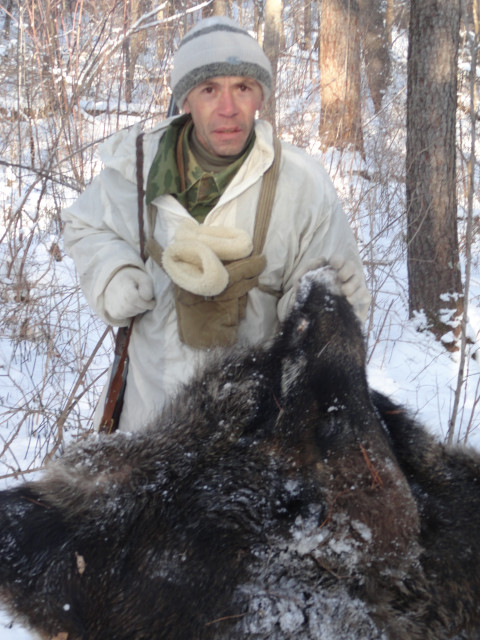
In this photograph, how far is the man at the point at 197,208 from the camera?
2264 millimetres

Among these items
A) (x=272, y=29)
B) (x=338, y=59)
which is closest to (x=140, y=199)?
(x=272, y=29)

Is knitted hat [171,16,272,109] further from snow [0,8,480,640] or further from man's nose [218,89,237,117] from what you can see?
snow [0,8,480,640]

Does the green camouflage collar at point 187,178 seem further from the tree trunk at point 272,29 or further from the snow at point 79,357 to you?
the tree trunk at point 272,29

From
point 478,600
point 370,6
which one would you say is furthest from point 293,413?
point 370,6

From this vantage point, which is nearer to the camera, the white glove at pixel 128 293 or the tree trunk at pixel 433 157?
the white glove at pixel 128 293

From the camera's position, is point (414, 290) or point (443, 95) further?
point (414, 290)

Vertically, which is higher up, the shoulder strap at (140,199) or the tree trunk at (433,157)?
the tree trunk at (433,157)

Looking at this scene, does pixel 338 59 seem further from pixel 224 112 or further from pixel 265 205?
pixel 265 205

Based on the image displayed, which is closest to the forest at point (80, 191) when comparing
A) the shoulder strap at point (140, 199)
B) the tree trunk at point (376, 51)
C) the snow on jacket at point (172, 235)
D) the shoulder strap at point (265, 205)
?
the snow on jacket at point (172, 235)

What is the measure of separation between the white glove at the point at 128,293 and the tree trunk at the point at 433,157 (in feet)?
11.3

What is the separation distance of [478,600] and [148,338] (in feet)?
4.71

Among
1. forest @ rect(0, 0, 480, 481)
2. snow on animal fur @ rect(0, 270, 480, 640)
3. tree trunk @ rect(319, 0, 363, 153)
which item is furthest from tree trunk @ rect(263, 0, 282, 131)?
snow on animal fur @ rect(0, 270, 480, 640)

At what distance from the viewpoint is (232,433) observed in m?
1.58

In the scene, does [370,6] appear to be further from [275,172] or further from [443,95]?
[275,172]
